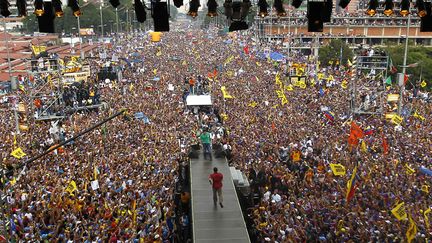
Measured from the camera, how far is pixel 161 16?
11.1 metres

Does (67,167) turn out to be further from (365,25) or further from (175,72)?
(365,25)

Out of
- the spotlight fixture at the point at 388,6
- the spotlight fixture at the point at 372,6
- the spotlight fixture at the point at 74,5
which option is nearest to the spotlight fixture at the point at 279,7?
the spotlight fixture at the point at 372,6

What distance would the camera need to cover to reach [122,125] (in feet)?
73.2

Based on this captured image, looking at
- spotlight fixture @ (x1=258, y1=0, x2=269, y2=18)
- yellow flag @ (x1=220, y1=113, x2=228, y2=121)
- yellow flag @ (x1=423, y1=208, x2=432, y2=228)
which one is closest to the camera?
yellow flag @ (x1=423, y1=208, x2=432, y2=228)

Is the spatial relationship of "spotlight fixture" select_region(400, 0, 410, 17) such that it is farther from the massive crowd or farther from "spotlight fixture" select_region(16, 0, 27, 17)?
"spotlight fixture" select_region(16, 0, 27, 17)

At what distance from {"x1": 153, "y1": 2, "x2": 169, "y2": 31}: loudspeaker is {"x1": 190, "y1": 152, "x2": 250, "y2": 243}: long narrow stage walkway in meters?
5.03

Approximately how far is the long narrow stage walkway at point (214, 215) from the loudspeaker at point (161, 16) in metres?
5.03

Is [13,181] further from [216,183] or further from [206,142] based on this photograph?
→ [206,142]

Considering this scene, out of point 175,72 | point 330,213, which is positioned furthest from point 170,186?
point 175,72

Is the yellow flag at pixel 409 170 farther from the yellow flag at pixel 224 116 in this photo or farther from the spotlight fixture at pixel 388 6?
the yellow flag at pixel 224 116

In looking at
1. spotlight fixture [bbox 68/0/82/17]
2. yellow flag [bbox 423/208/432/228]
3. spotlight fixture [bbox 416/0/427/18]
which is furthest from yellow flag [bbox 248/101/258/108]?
spotlight fixture [bbox 68/0/82/17]

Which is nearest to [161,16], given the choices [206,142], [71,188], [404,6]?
[404,6]

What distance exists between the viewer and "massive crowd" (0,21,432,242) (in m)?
11.7

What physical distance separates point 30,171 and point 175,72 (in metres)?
30.0
